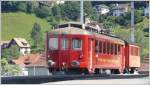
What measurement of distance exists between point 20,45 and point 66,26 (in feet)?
4.65

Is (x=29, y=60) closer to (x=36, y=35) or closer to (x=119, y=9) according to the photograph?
(x=36, y=35)

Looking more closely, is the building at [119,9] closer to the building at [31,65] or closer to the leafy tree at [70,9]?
the leafy tree at [70,9]

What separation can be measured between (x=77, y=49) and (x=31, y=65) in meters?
1.70

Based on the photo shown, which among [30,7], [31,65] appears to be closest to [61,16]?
[30,7]

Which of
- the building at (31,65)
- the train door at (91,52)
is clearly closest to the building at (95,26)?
the train door at (91,52)

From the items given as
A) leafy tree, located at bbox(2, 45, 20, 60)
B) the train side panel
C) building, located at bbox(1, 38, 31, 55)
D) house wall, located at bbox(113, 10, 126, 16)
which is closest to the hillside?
building, located at bbox(1, 38, 31, 55)

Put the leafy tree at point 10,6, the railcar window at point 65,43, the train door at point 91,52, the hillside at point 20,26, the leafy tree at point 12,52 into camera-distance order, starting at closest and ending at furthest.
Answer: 1. the leafy tree at point 10,6
2. the leafy tree at point 12,52
3. the train door at point 91,52
4. the hillside at point 20,26
5. the railcar window at point 65,43

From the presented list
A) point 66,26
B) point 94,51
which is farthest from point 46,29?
point 94,51

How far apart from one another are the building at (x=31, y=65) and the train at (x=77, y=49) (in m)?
0.24

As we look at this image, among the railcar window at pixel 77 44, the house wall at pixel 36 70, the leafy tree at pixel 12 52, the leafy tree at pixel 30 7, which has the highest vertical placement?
the leafy tree at pixel 30 7

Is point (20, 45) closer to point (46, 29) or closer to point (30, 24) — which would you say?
point (46, 29)

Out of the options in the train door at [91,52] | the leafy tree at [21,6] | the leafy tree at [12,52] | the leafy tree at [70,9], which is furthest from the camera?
the train door at [91,52]

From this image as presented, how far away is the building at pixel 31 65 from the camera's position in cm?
1258

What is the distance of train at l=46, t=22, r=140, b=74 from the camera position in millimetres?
13344
